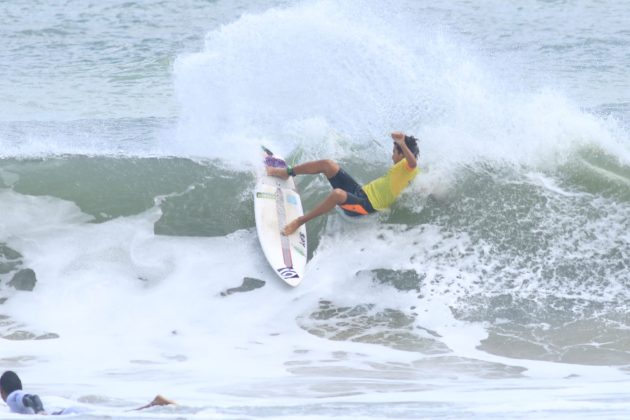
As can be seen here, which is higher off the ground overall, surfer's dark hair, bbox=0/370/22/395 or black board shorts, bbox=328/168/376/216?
surfer's dark hair, bbox=0/370/22/395

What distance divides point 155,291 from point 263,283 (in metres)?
0.98

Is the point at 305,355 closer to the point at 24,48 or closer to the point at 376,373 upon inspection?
the point at 376,373

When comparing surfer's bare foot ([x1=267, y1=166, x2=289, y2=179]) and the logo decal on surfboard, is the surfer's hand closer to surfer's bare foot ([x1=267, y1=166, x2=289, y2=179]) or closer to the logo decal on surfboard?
surfer's bare foot ([x1=267, y1=166, x2=289, y2=179])

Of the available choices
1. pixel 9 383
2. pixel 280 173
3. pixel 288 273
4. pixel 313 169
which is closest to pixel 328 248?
pixel 288 273

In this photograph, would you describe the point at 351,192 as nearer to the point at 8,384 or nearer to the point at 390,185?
the point at 390,185

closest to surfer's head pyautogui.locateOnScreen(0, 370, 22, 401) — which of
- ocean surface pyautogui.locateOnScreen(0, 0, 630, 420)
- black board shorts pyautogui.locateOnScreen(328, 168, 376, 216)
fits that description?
ocean surface pyautogui.locateOnScreen(0, 0, 630, 420)

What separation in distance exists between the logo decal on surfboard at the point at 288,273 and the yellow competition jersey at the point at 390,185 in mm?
1142

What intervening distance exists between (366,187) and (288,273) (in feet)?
4.20

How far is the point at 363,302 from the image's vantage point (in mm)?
9453

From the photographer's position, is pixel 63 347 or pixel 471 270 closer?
pixel 63 347

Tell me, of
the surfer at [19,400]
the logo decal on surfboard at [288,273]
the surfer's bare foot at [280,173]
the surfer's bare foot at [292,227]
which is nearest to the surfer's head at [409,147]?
the surfer's bare foot at [292,227]

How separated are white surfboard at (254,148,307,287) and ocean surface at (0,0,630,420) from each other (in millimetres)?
153

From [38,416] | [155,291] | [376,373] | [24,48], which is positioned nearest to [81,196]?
[155,291]

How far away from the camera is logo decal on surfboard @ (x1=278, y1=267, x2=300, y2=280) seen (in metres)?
9.52
